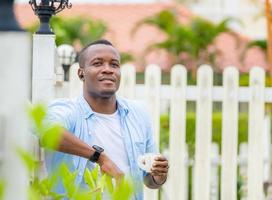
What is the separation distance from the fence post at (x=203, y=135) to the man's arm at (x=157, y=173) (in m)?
2.23

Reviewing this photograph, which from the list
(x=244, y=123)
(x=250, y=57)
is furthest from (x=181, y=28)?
(x=244, y=123)

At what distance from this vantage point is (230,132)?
6.97 m

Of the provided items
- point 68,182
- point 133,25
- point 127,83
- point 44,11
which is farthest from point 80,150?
point 133,25

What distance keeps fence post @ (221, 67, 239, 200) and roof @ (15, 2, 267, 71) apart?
17.3m

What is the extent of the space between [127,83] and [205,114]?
1.78 ft

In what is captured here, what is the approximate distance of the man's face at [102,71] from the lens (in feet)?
15.8

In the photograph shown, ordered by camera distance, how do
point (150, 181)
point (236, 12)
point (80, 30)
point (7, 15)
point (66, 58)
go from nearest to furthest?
point (7, 15)
point (150, 181)
point (66, 58)
point (80, 30)
point (236, 12)

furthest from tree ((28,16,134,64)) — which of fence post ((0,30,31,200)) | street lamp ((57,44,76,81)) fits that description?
fence post ((0,30,31,200))

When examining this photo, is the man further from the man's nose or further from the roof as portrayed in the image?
the roof

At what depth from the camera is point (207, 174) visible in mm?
7020

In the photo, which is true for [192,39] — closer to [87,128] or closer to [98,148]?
[87,128]

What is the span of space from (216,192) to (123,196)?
5.56 m

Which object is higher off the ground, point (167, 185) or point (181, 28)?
point (181, 28)

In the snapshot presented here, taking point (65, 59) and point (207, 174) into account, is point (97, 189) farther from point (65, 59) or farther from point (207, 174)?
point (65, 59)
